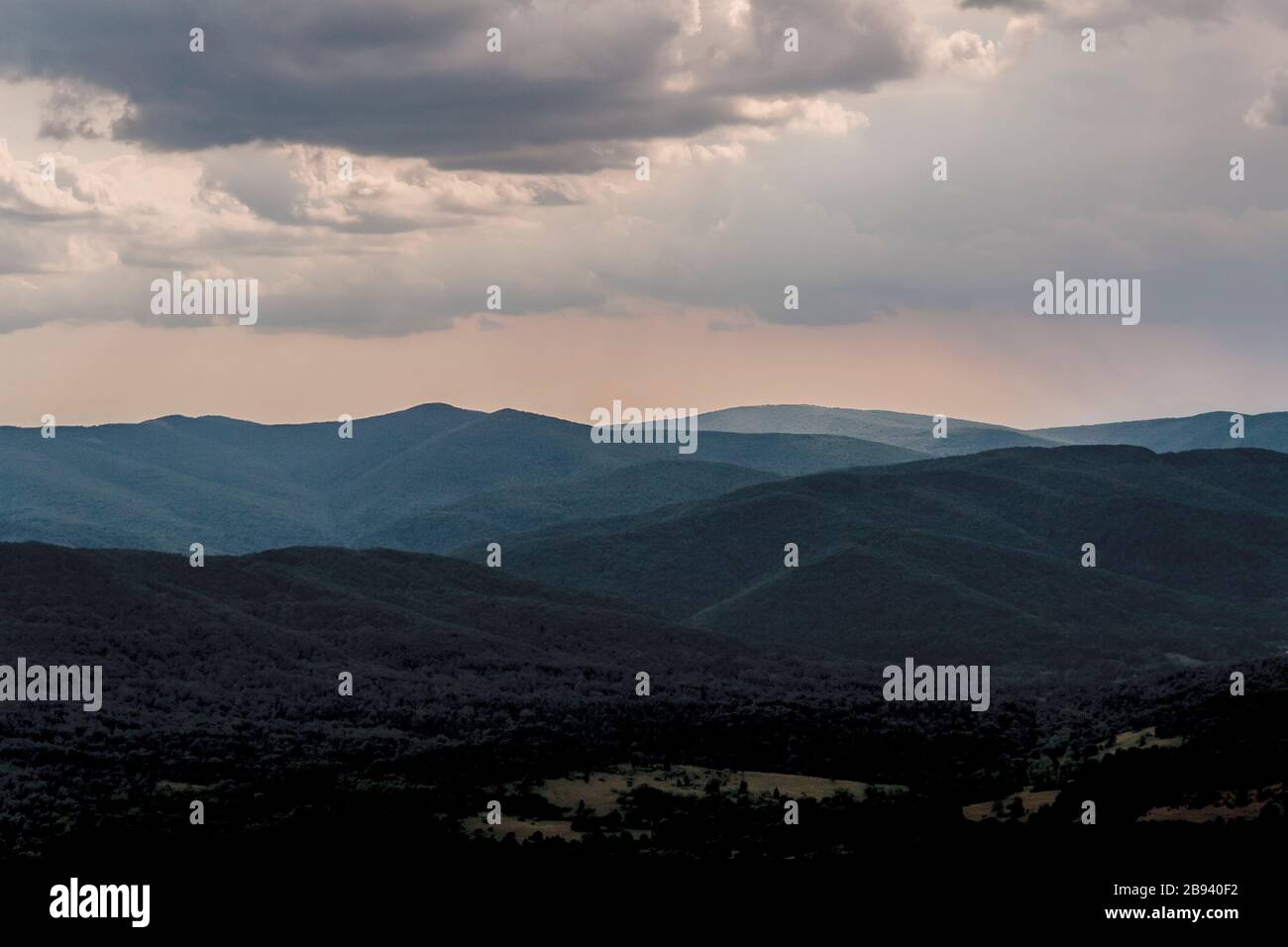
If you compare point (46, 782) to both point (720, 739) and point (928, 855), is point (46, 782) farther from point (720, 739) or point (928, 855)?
point (928, 855)

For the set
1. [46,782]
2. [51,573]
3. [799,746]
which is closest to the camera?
[46,782]

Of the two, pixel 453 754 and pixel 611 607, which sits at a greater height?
pixel 611 607
